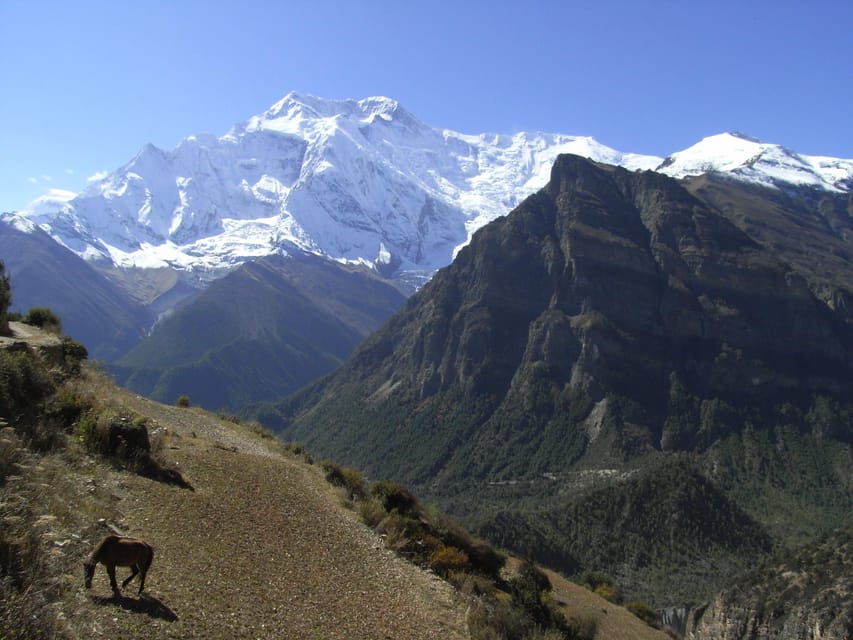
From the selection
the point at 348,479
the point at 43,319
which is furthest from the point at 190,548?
the point at 43,319

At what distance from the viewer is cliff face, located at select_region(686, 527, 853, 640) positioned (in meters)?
41.9

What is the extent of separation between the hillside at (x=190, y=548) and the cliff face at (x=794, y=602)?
3222cm

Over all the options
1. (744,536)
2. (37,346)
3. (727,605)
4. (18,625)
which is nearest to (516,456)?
(744,536)

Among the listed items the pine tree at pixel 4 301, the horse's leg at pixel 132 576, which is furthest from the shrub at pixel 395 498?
the pine tree at pixel 4 301

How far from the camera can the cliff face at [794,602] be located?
137 feet

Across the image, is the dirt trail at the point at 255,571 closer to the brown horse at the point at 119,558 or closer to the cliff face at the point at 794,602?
the brown horse at the point at 119,558

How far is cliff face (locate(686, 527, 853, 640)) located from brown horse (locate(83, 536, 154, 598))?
130 feet

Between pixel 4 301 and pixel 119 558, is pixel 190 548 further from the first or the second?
pixel 4 301

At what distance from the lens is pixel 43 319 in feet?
114

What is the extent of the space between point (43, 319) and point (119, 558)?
2564 cm

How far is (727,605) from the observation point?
5325 centimetres

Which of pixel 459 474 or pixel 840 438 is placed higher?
pixel 840 438

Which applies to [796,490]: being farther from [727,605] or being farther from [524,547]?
[727,605]

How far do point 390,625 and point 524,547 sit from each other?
81363 millimetres
